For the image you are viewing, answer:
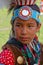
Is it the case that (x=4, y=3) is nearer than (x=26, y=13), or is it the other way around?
(x=26, y=13)

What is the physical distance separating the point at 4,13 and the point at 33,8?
216 millimetres

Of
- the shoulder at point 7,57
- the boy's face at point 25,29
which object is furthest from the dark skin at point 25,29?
the shoulder at point 7,57

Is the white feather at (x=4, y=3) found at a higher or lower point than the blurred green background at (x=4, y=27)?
higher

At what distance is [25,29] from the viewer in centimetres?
177

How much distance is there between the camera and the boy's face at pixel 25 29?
1.76 m

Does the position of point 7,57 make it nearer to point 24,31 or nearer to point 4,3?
point 24,31

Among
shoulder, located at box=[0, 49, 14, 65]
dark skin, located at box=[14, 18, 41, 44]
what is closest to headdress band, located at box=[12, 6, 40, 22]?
dark skin, located at box=[14, 18, 41, 44]

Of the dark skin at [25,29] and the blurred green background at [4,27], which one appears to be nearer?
the dark skin at [25,29]

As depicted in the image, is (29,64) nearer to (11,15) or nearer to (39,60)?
(39,60)

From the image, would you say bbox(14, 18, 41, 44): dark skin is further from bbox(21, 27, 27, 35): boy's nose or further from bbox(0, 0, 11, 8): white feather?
bbox(0, 0, 11, 8): white feather

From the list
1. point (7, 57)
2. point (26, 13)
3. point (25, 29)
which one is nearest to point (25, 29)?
point (25, 29)

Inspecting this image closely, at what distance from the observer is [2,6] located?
6.18ft

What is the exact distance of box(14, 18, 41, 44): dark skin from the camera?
1.76 meters

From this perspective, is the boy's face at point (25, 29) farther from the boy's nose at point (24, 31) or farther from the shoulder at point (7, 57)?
the shoulder at point (7, 57)
